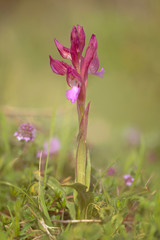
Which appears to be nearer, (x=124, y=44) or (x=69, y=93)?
(x=69, y=93)

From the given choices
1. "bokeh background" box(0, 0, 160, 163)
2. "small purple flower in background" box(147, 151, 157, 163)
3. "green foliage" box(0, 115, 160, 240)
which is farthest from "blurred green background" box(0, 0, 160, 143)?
"green foliage" box(0, 115, 160, 240)

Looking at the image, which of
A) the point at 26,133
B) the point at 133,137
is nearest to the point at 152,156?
the point at 133,137

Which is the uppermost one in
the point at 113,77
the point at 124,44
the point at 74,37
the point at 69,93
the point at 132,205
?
the point at 124,44

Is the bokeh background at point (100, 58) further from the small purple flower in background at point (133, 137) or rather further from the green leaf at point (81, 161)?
the green leaf at point (81, 161)

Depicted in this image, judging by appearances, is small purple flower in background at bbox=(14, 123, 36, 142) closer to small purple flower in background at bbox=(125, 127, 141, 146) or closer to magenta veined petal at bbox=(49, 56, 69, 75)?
magenta veined petal at bbox=(49, 56, 69, 75)

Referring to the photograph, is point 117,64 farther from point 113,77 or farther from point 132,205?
point 132,205

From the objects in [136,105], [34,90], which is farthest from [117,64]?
[34,90]

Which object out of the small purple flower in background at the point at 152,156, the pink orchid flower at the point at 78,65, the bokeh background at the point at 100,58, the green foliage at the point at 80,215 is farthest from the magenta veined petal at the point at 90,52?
the bokeh background at the point at 100,58
